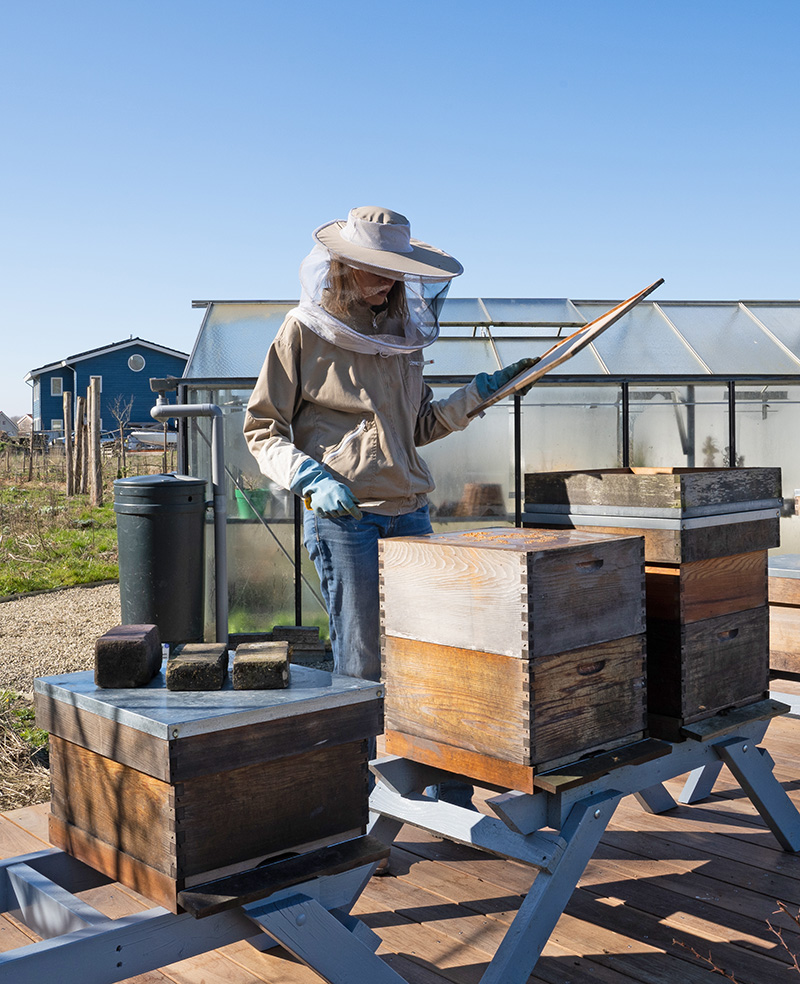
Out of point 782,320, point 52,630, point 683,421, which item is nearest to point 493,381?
point 683,421

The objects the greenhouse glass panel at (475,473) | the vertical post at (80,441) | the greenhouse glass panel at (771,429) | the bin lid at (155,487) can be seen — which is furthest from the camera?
the vertical post at (80,441)

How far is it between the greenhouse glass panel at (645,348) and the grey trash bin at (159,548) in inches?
137

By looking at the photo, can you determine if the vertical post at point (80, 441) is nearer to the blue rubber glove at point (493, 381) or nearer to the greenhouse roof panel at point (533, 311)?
the greenhouse roof panel at point (533, 311)

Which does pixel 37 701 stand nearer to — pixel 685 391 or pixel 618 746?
pixel 618 746

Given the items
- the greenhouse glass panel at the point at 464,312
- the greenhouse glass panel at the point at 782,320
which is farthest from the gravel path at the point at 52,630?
the greenhouse glass panel at the point at 782,320

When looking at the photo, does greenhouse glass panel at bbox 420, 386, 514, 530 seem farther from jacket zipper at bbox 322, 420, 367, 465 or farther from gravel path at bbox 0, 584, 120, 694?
jacket zipper at bbox 322, 420, 367, 465

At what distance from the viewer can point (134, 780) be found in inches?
58.7

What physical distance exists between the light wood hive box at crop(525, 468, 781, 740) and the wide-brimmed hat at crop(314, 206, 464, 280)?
625mm

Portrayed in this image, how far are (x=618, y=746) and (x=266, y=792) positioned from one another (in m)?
0.81

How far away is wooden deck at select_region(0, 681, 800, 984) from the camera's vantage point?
1.91 meters

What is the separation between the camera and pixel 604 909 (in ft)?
7.14

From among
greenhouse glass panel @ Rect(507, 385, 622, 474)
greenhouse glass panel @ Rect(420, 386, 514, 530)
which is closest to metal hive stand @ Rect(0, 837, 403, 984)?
greenhouse glass panel @ Rect(420, 386, 514, 530)

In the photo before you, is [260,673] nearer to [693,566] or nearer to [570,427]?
[693,566]

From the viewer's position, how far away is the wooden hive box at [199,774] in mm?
1428
